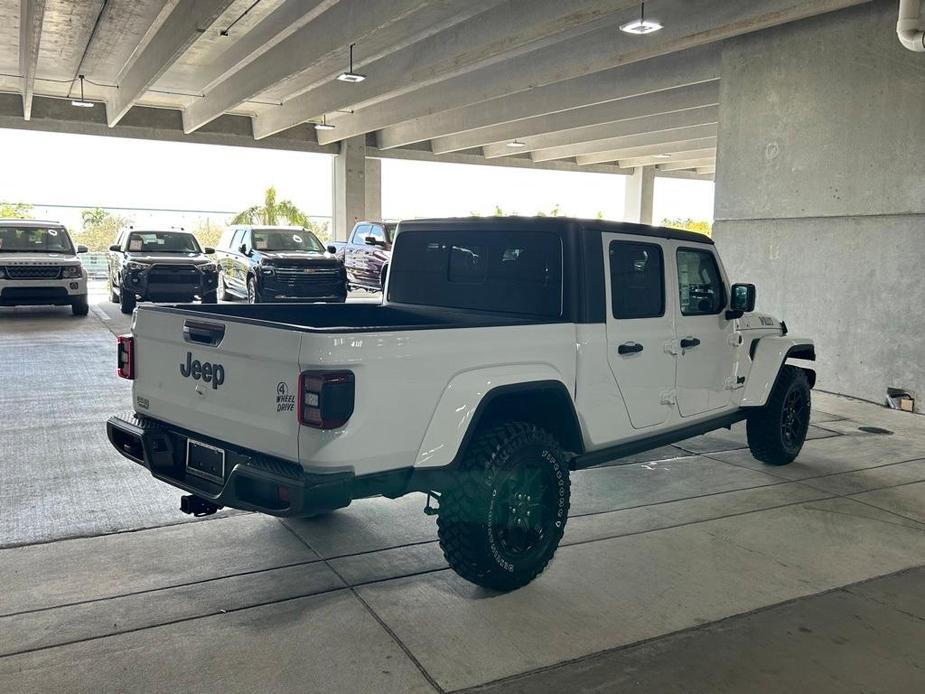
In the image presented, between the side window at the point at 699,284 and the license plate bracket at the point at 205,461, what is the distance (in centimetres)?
290

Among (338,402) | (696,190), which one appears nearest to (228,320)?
(338,402)

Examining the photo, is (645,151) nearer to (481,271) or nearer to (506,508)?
(481,271)

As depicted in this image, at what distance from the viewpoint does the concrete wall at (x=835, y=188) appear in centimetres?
829

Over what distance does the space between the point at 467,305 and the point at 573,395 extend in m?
0.96

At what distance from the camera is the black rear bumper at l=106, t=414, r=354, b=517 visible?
311 cm

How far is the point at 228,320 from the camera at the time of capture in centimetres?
351

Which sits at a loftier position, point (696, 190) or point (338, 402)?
Answer: point (696, 190)

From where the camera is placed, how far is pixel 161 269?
15.0 meters

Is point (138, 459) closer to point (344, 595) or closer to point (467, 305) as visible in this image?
point (344, 595)

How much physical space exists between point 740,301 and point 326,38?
32.1ft

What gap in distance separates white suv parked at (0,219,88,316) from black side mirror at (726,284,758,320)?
12.7m

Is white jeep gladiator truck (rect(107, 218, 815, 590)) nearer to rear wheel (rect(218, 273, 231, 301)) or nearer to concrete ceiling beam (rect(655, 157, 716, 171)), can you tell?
rear wheel (rect(218, 273, 231, 301))

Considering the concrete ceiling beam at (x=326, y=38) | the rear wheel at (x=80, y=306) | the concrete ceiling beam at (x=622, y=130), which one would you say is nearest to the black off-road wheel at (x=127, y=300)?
the rear wheel at (x=80, y=306)

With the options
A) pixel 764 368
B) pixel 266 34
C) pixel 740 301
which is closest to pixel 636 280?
pixel 740 301
